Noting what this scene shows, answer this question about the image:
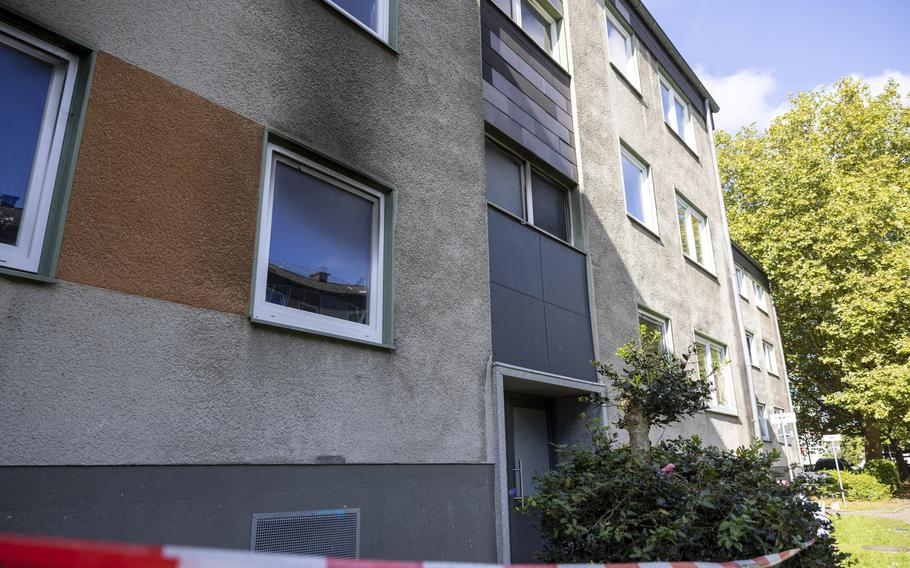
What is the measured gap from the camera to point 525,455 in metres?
7.63

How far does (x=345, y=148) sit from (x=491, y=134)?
287cm

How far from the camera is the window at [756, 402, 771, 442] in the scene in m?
18.6

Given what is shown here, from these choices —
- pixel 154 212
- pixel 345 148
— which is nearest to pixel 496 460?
pixel 345 148

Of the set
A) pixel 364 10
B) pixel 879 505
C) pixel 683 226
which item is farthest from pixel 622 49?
pixel 879 505

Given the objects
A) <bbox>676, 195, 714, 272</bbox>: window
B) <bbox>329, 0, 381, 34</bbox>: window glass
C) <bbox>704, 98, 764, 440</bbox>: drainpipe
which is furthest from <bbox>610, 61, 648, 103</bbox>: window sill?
<bbox>329, 0, 381, 34</bbox>: window glass

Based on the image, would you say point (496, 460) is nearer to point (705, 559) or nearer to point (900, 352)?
point (705, 559)

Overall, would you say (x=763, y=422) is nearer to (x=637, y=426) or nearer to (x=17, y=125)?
(x=637, y=426)

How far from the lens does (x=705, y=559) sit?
443 centimetres

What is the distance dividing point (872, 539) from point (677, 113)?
33.3 feet

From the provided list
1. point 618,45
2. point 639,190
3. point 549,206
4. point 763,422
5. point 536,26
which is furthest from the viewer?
point 763,422

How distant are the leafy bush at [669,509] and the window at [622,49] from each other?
8.59 m

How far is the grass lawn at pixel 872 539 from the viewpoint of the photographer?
9406 mm

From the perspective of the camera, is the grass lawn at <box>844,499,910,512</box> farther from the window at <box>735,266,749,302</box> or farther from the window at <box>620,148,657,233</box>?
the window at <box>620,148,657,233</box>

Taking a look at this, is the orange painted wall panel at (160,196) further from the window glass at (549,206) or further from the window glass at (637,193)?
the window glass at (637,193)
